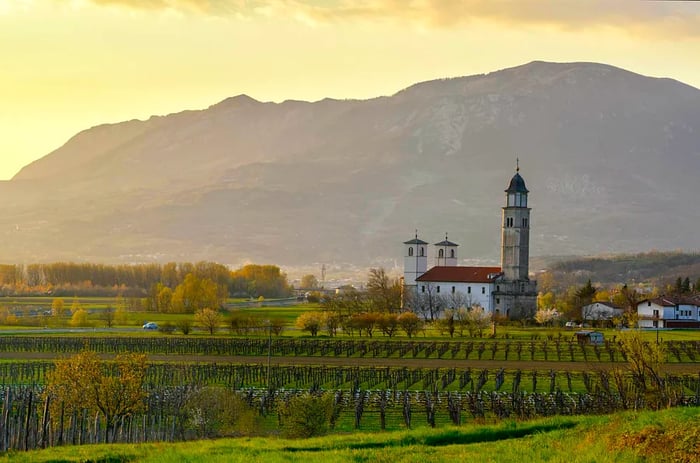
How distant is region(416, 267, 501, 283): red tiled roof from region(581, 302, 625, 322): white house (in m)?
10.0

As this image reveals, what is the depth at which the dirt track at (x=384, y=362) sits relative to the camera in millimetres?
62656

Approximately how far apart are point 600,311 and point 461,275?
589 inches

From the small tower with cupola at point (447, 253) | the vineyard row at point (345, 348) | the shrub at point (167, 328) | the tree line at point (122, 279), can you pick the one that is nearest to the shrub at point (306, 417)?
the vineyard row at point (345, 348)

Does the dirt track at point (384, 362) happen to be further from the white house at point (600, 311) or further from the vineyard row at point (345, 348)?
the white house at point (600, 311)

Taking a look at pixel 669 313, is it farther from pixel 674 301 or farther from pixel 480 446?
pixel 480 446

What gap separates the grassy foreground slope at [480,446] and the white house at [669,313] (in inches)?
3313

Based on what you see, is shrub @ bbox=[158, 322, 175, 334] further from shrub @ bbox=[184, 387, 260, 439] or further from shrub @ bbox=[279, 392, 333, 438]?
shrub @ bbox=[279, 392, 333, 438]

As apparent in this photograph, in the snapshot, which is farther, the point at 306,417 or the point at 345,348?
the point at 345,348

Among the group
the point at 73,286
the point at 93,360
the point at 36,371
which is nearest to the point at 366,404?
the point at 93,360

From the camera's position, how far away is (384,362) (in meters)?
65.2

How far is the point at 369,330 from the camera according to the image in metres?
90.7

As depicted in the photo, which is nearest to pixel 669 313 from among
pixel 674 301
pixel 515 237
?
pixel 674 301

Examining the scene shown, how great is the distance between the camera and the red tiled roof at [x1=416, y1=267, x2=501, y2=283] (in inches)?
4478

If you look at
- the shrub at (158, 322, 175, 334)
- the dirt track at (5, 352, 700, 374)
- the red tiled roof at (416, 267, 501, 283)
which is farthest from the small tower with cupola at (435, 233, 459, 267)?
the dirt track at (5, 352, 700, 374)
